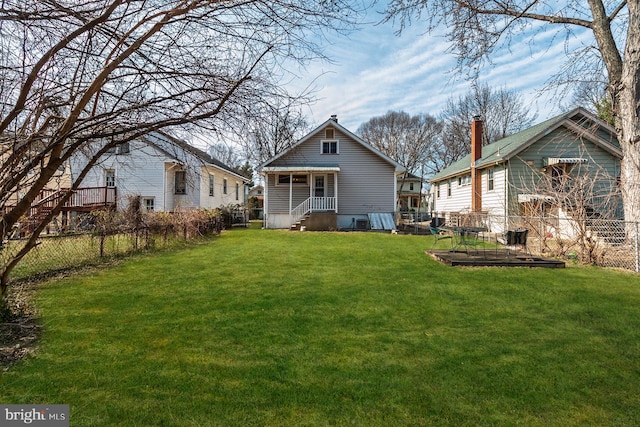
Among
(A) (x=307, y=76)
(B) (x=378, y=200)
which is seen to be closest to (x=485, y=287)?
(A) (x=307, y=76)

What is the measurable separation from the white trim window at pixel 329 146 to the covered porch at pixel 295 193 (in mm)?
1151

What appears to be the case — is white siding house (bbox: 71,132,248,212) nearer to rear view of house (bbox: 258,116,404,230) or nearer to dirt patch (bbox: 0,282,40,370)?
dirt patch (bbox: 0,282,40,370)

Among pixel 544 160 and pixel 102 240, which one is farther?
pixel 544 160

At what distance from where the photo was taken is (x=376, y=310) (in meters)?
4.74

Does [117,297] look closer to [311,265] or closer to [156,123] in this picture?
[156,123]

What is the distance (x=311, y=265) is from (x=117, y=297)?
4139 mm

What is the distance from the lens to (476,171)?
64.7 ft

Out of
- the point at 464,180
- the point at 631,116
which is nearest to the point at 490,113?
the point at 464,180

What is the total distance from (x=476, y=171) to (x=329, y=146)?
9.08 m

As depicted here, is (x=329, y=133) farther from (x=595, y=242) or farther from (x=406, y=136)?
(x=406, y=136)

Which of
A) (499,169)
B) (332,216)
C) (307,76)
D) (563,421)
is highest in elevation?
(499,169)

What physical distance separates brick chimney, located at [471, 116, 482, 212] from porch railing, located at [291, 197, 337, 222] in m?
8.67

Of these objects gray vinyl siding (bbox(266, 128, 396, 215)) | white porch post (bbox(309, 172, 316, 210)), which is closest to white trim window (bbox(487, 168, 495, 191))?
gray vinyl siding (bbox(266, 128, 396, 215))

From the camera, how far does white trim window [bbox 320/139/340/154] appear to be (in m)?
20.1
